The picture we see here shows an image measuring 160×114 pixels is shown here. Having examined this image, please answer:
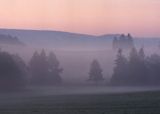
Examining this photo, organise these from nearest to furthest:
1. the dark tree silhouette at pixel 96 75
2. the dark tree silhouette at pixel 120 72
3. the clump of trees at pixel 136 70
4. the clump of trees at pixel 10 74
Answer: the clump of trees at pixel 10 74 → the clump of trees at pixel 136 70 → the dark tree silhouette at pixel 120 72 → the dark tree silhouette at pixel 96 75

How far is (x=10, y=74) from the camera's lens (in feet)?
274

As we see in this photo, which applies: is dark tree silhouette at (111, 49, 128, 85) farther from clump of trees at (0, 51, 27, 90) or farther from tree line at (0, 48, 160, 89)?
clump of trees at (0, 51, 27, 90)

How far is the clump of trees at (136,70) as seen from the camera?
9869 cm

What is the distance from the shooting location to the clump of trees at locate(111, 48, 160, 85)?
98.7 metres

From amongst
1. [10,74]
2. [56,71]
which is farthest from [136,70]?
[10,74]

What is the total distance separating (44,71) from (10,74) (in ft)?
52.3

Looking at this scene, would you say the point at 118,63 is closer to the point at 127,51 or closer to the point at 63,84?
the point at 127,51

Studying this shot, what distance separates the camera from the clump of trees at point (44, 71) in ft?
314

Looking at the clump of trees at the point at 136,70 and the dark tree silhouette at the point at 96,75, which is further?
the dark tree silhouette at the point at 96,75

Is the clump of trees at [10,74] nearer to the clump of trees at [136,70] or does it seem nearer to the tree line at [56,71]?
the tree line at [56,71]

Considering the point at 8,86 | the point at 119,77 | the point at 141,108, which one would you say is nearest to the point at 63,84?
the point at 119,77

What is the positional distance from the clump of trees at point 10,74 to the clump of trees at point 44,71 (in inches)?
244

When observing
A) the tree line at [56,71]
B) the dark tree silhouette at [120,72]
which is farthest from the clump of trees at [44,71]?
the dark tree silhouette at [120,72]

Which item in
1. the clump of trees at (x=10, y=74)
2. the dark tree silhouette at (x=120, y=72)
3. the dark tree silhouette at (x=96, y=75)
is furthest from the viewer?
the dark tree silhouette at (x=96, y=75)
